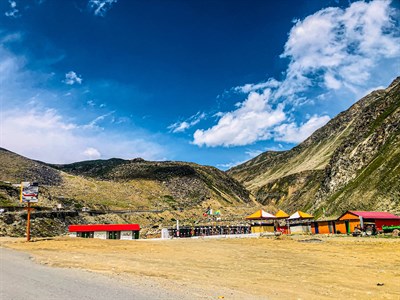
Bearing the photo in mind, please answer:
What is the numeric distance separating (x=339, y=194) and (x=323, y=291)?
84.6m

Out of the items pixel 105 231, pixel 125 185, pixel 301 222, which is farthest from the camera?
pixel 125 185

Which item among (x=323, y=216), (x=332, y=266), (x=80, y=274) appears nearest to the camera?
(x=80, y=274)

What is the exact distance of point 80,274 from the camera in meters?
14.8

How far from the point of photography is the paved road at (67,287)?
10.8 meters

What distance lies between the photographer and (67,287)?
39.5ft

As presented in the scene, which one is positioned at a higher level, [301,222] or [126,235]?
[301,222]

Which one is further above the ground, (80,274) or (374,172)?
(374,172)

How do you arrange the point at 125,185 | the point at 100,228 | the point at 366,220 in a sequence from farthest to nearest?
1. the point at 125,185
2. the point at 366,220
3. the point at 100,228

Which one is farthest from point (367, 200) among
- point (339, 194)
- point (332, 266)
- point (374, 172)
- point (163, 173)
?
point (163, 173)

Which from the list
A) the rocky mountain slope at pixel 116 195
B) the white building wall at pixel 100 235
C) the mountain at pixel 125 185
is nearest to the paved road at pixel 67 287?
the white building wall at pixel 100 235

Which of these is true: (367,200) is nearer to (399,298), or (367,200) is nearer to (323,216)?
(323,216)

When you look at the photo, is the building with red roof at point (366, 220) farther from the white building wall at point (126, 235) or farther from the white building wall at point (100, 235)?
the white building wall at point (100, 235)

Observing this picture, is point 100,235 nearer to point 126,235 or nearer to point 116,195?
point 126,235

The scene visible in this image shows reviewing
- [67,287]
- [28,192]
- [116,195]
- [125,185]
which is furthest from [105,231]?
[125,185]
